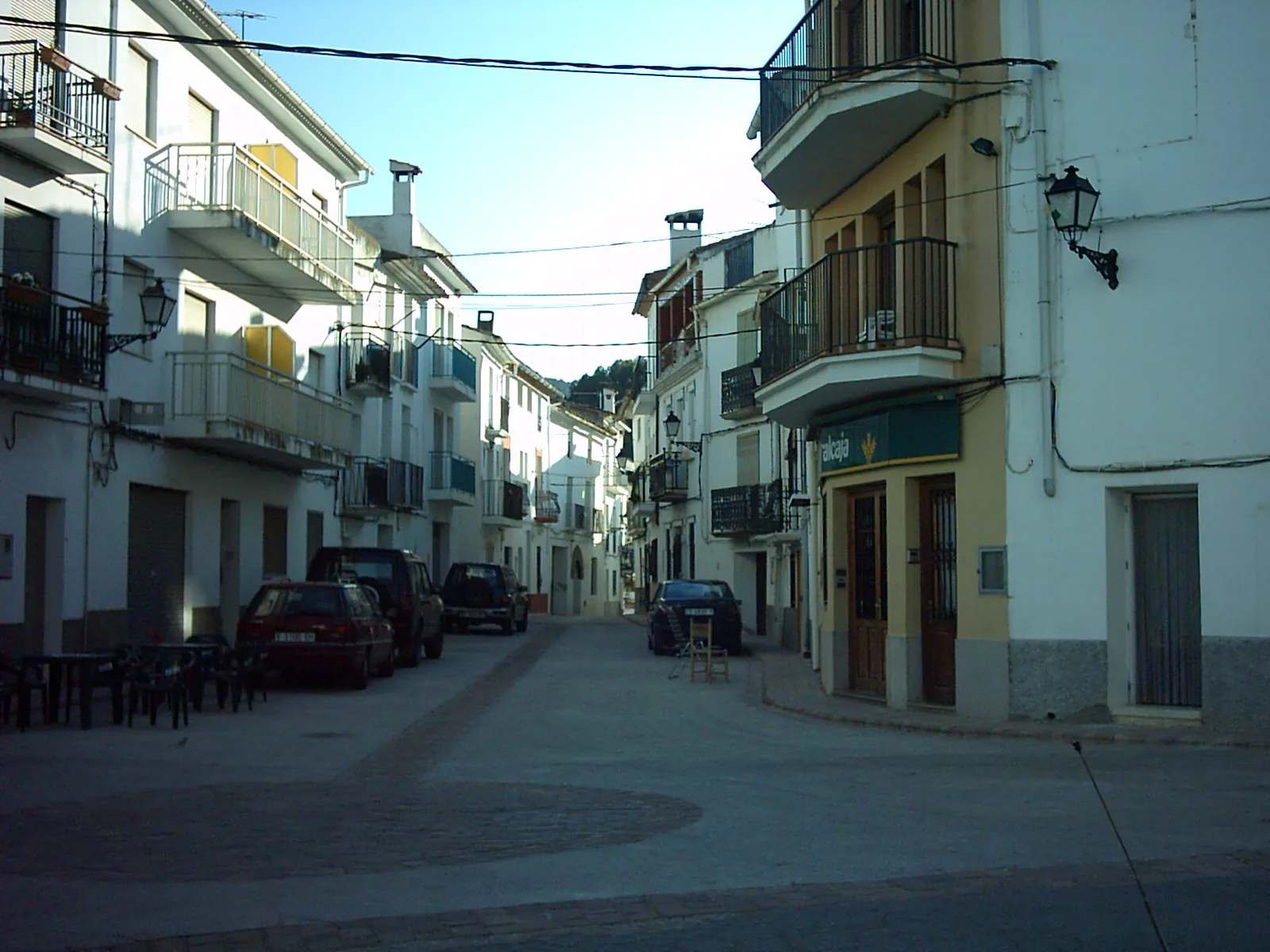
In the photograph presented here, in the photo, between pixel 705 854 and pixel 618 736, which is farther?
pixel 618 736

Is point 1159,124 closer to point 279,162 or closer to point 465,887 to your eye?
point 465,887

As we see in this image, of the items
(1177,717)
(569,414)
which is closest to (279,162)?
(1177,717)

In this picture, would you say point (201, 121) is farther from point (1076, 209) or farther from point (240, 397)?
point (1076, 209)

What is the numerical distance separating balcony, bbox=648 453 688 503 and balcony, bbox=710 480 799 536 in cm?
399

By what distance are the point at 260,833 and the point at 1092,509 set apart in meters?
9.33

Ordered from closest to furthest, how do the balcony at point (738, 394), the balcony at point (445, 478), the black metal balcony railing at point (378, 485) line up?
the black metal balcony railing at point (378, 485), the balcony at point (738, 394), the balcony at point (445, 478)

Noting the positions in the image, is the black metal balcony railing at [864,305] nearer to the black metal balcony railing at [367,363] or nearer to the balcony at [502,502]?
the black metal balcony railing at [367,363]

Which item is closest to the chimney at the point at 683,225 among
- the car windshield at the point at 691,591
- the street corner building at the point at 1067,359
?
the car windshield at the point at 691,591

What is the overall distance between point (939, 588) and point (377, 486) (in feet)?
68.3

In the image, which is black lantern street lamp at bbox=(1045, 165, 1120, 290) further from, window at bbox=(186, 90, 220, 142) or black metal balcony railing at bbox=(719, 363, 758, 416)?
black metal balcony railing at bbox=(719, 363, 758, 416)

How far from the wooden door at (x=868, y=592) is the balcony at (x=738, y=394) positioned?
1963 cm

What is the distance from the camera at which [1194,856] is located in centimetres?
789

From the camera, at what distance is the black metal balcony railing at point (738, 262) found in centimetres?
4131

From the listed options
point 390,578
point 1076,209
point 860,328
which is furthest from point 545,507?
point 1076,209
